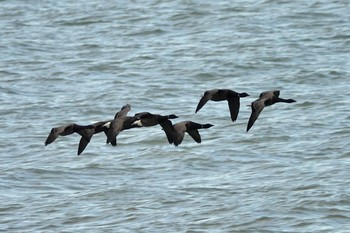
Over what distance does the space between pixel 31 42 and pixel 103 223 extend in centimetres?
1423

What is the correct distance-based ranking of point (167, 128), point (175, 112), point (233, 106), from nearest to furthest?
point (167, 128) → point (233, 106) → point (175, 112)

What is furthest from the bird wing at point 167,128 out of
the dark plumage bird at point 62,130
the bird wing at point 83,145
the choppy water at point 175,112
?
the choppy water at point 175,112

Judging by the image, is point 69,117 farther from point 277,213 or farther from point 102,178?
point 277,213

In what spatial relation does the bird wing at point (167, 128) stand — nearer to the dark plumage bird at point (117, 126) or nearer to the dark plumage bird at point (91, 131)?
the dark plumage bird at point (117, 126)

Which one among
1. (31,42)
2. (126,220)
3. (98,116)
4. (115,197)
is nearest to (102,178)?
(115,197)

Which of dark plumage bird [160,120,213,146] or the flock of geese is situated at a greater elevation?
the flock of geese

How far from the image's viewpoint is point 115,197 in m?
20.6

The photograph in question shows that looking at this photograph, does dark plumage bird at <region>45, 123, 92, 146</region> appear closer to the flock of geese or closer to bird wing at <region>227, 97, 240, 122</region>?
the flock of geese

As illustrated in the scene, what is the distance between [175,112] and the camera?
1019 inches

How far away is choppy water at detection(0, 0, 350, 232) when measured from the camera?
19734mm

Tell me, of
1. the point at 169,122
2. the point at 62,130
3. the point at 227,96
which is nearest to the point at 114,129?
the point at 62,130

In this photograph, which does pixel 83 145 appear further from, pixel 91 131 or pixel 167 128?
pixel 167 128

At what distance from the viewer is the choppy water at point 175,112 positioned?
19.7 m

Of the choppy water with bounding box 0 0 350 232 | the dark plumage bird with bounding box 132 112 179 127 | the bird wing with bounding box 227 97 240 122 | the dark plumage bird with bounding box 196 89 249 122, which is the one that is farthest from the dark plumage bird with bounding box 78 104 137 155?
the choppy water with bounding box 0 0 350 232
